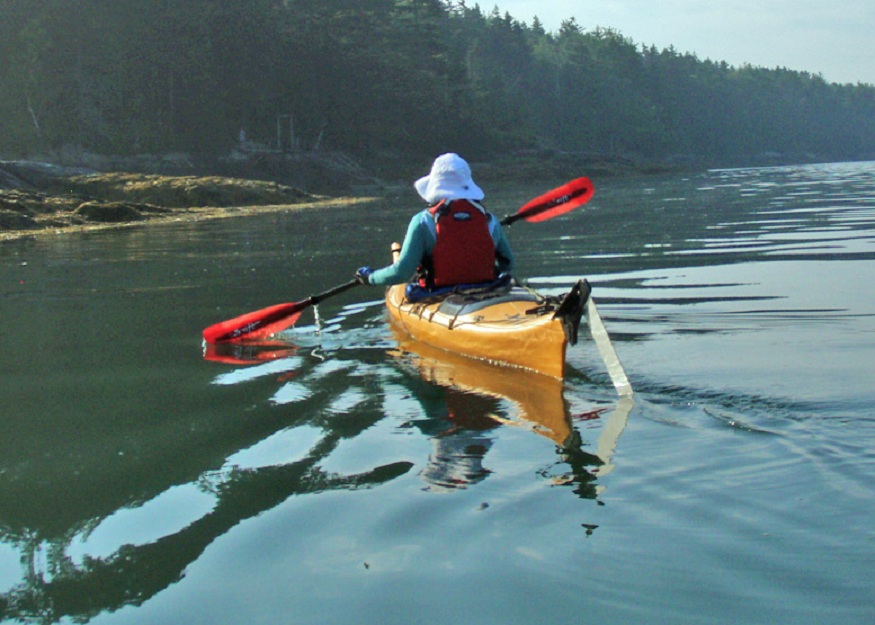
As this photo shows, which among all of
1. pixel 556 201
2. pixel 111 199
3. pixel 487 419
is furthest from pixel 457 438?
pixel 111 199

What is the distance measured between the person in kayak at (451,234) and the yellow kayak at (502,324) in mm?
223

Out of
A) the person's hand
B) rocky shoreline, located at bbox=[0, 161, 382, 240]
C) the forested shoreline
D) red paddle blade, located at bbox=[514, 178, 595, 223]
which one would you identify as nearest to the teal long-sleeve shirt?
the person's hand

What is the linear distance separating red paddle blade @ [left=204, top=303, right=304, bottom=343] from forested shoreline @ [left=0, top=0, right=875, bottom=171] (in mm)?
41137

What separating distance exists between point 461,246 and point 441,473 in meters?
3.40

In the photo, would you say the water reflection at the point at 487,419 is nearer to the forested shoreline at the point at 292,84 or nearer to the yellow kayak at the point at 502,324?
the yellow kayak at the point at 502,324

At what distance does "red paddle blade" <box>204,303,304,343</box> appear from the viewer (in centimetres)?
849

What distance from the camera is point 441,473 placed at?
15.0 feet

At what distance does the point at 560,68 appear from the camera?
10356 centimetres

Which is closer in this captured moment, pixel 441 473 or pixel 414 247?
pixel 441 473

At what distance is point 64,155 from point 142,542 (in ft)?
151

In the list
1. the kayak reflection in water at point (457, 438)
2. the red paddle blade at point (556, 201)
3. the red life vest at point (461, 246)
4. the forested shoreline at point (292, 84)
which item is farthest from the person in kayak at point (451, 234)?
the forested shoreline at point (292, 84)

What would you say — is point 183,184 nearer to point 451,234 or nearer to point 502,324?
point 451,234

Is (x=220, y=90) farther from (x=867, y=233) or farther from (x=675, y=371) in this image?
(x=675, y=371)

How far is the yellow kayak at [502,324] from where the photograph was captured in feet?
19.3
